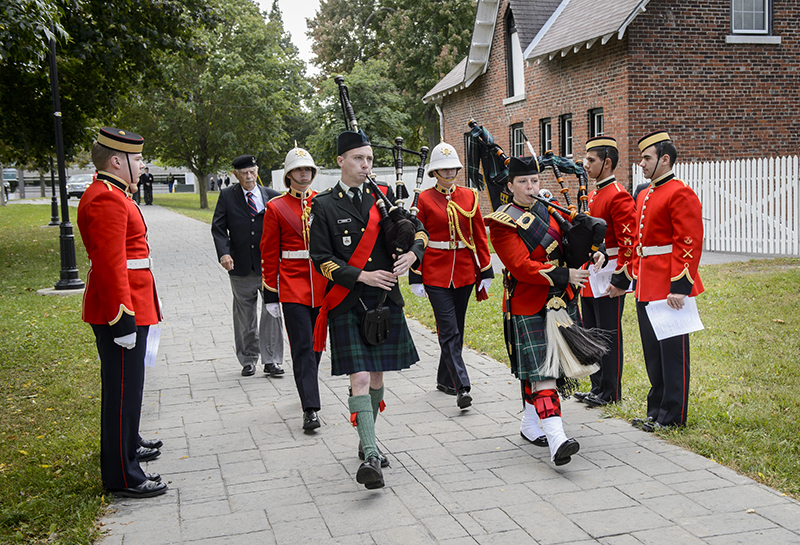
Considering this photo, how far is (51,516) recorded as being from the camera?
447 centimetres

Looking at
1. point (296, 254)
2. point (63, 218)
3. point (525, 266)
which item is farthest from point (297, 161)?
point (63, 218)

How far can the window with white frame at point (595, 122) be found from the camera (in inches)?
746

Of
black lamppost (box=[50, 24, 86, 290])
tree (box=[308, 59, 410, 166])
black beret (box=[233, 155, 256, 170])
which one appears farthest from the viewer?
tree (box=[308, 59, 410, 166])

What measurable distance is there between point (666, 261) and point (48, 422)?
517 cm

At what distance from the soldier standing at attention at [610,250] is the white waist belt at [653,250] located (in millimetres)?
230

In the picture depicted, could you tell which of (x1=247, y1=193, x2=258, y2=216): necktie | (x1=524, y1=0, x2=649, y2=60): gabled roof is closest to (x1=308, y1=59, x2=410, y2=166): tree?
(x1=524, y1=0, x2=649, y2=60): gabled roof

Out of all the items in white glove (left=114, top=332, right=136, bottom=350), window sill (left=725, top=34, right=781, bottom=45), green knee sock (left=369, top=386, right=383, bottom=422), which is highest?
window sill (left=725, top=34, right=781, bottom=45)

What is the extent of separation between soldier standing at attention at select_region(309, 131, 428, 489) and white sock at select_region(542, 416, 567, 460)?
1.01 meters

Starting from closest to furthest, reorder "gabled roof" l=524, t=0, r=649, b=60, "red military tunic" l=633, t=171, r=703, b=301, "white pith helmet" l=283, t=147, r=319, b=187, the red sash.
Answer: the red sash, "red military tunic" l=633, t=171, r=703, b=301, "white pith helmet" l=283, t=147, r=319, b=187, "gabled roof" l=524, t=0, r=649, b=60

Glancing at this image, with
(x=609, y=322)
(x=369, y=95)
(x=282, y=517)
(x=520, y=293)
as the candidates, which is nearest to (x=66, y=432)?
(x=282, y=517)

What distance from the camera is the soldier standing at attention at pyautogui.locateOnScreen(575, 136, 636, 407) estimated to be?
604 centimetres

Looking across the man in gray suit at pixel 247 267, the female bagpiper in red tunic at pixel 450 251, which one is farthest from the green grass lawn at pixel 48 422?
the female bagpiper in red tunic at pixel 450 251

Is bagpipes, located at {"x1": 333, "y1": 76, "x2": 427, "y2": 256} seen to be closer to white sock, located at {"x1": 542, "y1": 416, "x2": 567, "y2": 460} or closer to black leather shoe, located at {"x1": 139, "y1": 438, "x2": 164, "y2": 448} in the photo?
white sock, located at {"x1": 542, "y1": 416, "x2": 567, "y2": 460}

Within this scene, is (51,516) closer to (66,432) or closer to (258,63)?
(66,432)
